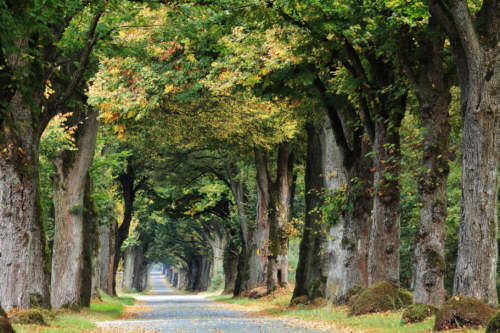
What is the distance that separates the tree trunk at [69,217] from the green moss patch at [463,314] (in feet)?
41.6

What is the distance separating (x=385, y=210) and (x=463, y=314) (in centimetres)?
517

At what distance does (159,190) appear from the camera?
37969 mm

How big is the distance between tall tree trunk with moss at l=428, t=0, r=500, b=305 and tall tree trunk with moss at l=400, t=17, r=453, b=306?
1.49 m

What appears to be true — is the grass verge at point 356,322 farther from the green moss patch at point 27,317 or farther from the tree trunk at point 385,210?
the green moss patch at point 27,317

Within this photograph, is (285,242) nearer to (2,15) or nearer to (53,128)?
(53,128)

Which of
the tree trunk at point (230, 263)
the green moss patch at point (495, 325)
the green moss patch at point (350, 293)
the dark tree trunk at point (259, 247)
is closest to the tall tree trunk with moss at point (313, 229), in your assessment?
the green moss patch at point (350, 293)

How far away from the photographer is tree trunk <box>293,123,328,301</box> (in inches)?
867

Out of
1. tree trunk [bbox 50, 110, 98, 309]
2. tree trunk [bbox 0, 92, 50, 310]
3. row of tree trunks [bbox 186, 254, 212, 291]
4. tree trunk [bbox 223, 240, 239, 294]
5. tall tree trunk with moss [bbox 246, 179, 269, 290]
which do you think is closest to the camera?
tree trunk [bbox 0, 92, 50, 310]

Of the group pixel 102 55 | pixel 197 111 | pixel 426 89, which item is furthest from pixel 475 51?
pixel 197 111

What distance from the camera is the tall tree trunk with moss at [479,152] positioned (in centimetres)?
1033

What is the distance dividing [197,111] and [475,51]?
12005 mm

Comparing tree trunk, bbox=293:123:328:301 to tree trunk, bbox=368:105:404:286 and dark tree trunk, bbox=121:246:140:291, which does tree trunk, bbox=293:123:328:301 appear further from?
dark tree trunk, bbox=121:246:140:291

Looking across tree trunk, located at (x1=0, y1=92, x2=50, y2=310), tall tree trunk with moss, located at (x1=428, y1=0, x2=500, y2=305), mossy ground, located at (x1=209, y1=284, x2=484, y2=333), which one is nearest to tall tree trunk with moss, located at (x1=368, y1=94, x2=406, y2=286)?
mossy ground, located at (x1=209, y1=284, x2=484, y2=333)

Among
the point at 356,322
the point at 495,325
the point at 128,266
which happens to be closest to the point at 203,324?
the point at 356,322
